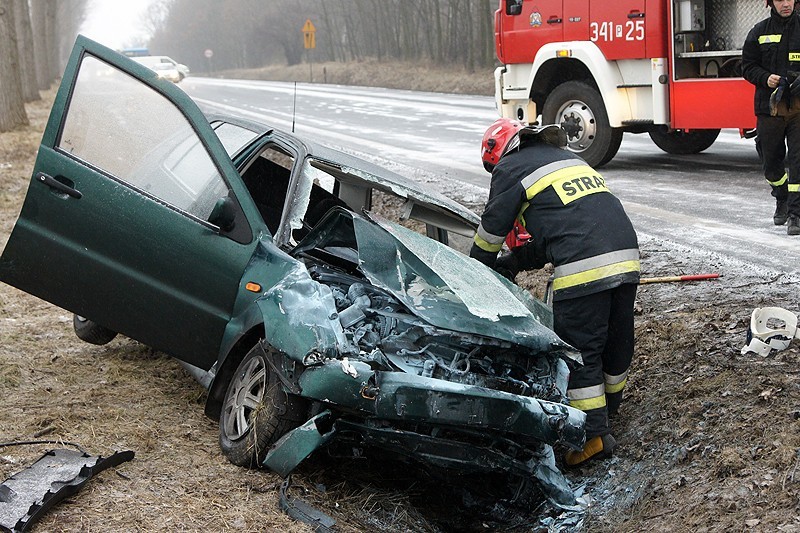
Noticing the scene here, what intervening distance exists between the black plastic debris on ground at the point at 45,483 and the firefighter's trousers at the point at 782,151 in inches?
216

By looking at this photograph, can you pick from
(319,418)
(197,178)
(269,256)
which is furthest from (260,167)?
(319,418)

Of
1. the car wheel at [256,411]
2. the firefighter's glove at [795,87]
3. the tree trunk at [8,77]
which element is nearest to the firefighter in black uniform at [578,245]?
the car wheel at [256,411]

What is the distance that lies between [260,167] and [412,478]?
2337mm

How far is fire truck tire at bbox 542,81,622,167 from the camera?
10.9 m

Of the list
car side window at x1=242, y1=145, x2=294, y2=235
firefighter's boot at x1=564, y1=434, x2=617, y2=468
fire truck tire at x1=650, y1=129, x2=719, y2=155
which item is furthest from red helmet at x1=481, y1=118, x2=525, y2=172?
fire truck tire at x1=650, y1=129, x2=719, y2=155

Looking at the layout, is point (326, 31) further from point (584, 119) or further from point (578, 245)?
point (578, 245)

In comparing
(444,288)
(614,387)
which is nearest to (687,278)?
(614,387)

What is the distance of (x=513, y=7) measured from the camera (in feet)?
38.0

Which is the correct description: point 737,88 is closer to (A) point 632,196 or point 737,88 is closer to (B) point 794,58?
(A) point 632,196

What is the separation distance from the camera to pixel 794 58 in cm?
743

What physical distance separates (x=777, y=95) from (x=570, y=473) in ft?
12.9

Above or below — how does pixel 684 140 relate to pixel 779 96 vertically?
below

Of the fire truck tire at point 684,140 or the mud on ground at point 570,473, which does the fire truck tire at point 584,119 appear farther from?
the mud on ground at point 570,473

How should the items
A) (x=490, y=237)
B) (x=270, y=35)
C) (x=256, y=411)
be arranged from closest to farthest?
(x=256, y=411)
(x=490, y=237)
(x=270, y=35)
